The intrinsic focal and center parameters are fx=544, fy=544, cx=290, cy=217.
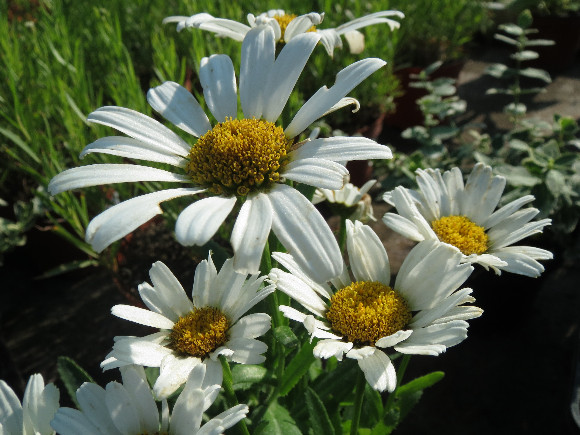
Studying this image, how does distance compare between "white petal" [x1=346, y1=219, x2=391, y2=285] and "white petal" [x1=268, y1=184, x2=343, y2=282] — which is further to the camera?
"white petal" [x1=346, y1=219, x2=391, y2=285]

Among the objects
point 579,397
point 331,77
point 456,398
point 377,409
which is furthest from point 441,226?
point 331,77

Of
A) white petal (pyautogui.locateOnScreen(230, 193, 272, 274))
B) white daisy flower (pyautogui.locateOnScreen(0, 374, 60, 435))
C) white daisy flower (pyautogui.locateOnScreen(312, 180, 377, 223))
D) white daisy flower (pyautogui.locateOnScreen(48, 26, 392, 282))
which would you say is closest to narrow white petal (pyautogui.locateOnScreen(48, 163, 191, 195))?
white daisy flower (pyautogui.locateOnScreen(48, 26, 392, 282))

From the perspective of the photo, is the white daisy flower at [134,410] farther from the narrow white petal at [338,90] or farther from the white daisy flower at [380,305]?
the narrow white petal at [338,90]

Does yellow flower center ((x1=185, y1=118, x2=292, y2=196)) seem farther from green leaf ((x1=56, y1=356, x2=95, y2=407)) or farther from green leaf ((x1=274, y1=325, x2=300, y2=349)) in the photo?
green leaf ((x1=56, y1=356, x2=95, y2=407))

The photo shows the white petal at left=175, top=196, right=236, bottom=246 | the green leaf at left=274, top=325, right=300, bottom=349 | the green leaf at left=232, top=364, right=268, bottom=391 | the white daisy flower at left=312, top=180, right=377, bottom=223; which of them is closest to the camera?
the white petal at left=175, top=196, right=236, bottom=246

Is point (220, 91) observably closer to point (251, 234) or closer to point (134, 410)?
point (251, 234)

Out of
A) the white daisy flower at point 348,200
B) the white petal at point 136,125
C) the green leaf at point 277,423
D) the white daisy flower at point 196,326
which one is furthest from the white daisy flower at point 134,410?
the white daisy flower at point 348,200

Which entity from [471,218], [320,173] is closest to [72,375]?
[320,173]
